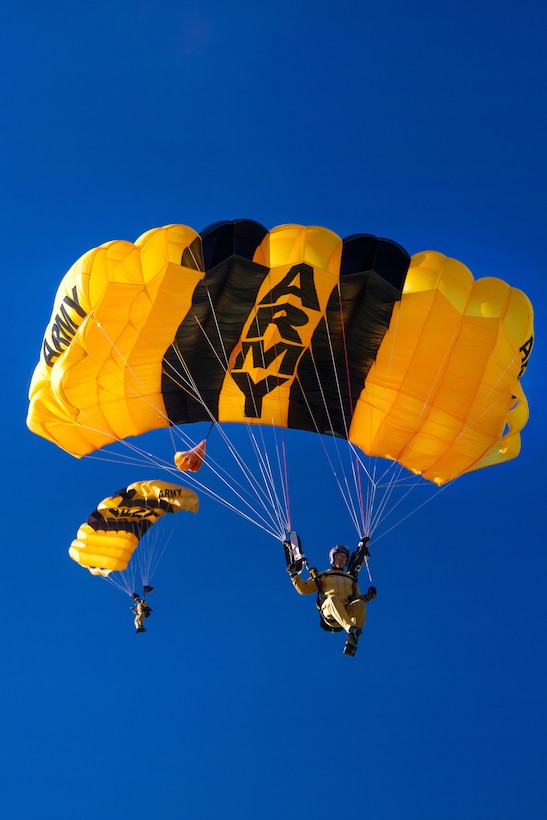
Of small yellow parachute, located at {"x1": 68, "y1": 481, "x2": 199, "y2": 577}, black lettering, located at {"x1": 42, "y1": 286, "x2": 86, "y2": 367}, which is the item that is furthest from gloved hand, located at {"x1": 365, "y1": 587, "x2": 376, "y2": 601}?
small yellow parachute, located at {"x1": 68, "y1": 481, "x2": 199, "y2": 577}

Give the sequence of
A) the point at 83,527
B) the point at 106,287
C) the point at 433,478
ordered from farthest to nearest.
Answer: the point at 83,527 → the point at 433,478 → the point at 106,287

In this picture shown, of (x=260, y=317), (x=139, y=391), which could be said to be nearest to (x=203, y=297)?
(x=260, y=317)

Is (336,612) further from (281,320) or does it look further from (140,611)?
(140,611)

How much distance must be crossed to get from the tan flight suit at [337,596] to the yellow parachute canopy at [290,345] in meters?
2.36

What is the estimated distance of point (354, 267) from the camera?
12461mm

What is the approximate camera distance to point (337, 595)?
11.5 metres

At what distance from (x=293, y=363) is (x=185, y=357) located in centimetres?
141

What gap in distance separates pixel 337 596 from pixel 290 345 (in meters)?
3.48

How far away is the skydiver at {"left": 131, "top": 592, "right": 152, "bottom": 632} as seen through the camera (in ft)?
62.6

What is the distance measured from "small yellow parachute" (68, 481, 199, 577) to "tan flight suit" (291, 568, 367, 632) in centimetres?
598

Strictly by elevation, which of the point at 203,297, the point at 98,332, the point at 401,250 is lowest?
the point at 98,332

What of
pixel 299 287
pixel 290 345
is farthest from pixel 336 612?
pixel 299 287

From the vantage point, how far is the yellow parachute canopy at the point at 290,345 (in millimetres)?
12211

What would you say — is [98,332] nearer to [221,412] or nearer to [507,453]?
[221,412]
